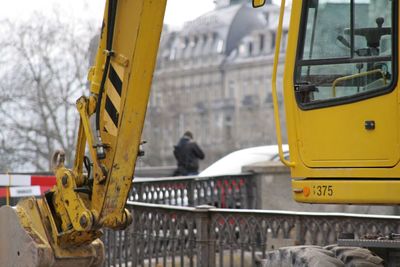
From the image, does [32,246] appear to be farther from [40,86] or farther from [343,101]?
[40,86]

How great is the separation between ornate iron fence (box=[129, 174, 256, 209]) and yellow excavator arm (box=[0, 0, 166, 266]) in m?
7.50

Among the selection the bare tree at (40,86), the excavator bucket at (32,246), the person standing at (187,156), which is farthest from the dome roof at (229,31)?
the excavator bucket at (32,246)

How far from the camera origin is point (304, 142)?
9.80 m

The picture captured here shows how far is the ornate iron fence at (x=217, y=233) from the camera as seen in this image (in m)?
12.9

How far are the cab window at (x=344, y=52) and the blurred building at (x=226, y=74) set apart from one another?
97.9 m

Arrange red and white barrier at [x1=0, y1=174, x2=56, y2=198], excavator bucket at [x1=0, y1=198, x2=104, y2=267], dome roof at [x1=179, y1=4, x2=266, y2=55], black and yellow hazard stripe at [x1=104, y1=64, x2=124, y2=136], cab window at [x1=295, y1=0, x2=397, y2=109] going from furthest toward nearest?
1. dome roof at [x1=179, y1=4, x2=266, y2=55]
2. red and white barrier at [x1=0, y1=174, x2=56, y2=198]
3. excavator bucket at [x1=0, y1=198, x2=104, y2=267]
4. black and yellow hazard stripe at [x1=104, y1=64, x2=124, y2=136]
5. cab window at [x1=295, y1=0, x2=397, y2=109]

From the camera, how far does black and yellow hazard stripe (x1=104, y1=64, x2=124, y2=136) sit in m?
10.5

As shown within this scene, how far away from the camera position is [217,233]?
13828 mm

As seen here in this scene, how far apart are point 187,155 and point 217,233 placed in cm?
1452

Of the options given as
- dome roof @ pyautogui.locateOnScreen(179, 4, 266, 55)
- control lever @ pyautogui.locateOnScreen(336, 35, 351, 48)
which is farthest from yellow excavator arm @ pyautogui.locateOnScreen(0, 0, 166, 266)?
dome roof @ pyautogui.locateOnScreen(179, 4, 266, 55)

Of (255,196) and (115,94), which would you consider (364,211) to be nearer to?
(255,196)

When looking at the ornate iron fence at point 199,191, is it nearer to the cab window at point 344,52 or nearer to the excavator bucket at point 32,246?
the excavator bucket at point 32,246

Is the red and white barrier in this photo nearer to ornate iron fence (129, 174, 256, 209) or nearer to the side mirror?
ornate iron fence (129, 174, 256, 209)

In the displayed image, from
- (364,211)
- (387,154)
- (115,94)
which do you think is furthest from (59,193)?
(364,211)
